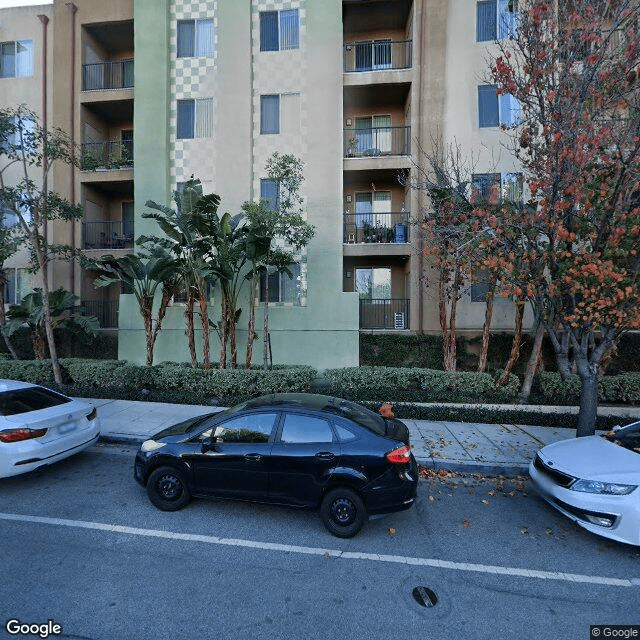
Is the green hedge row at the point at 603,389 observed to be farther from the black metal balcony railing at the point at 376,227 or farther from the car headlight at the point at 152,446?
the car headlight at the point at 152,446

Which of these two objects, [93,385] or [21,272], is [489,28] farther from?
[21,272]

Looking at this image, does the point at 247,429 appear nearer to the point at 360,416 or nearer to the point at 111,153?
the point at 360,416

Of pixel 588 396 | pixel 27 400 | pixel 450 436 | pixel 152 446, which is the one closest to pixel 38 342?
pixel 27 400

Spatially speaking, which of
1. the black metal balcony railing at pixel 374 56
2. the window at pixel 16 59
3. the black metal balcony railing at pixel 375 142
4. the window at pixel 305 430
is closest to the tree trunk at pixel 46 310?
the window at pixel 305 430

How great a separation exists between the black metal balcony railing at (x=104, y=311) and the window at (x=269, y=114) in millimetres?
8846

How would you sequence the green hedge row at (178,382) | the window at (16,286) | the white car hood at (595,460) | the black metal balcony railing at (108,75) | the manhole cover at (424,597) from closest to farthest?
the manhole cover at (424,597)
the white car hood at (595,460)
the green hedge row at (178,382)
the black metal balcony railing at (108,75)
the window at (16,286)

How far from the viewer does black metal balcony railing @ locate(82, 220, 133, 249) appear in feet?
47.4

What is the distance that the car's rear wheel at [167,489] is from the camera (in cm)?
447

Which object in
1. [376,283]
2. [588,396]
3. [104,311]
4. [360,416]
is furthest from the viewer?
[104,311]

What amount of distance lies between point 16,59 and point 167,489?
773 inches

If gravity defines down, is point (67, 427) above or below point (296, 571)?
above

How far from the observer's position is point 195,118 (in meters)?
13.2

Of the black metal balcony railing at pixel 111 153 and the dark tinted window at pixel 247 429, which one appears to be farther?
the black metal balcony railing at pixel 111 153

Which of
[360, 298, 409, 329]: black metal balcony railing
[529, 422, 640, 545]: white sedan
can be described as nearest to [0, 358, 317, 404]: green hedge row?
[360, 298, 409, 329]: black metal balcony railing
